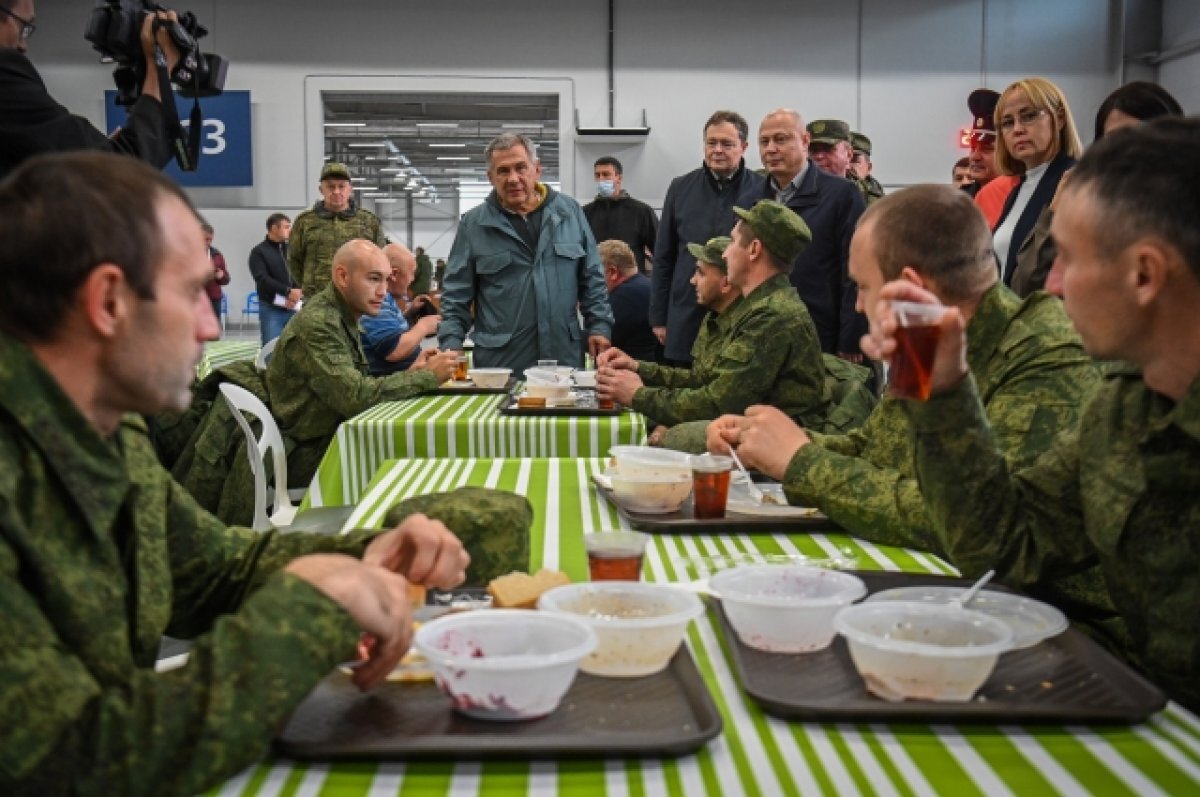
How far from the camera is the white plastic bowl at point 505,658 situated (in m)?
0.97

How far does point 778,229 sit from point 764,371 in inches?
18.5

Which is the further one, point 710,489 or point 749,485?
point 749,485

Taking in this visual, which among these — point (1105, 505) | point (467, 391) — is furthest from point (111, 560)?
point (467, 391)

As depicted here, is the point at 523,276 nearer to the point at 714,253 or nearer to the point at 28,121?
the point at 714,253

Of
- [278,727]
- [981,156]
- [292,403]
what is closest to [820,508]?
[278,727]

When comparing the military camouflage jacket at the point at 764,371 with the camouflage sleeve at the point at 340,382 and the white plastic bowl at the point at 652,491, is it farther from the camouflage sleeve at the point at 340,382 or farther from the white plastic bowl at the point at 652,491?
the white plastic bowl at the point at 652,491

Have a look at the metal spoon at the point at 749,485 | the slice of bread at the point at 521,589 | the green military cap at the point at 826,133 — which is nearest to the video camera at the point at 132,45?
the metal spoon at the point at 749,485

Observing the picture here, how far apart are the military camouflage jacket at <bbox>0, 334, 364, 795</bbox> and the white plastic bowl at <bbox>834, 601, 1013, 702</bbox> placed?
1.61 feet

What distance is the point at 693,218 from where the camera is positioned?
5387 millimetres

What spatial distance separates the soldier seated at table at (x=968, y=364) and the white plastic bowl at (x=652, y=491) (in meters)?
0.17

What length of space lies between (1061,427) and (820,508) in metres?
0.42

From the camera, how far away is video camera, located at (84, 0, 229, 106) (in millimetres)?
2961

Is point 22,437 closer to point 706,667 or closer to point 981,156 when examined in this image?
point 706,667

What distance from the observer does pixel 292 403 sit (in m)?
3.84
